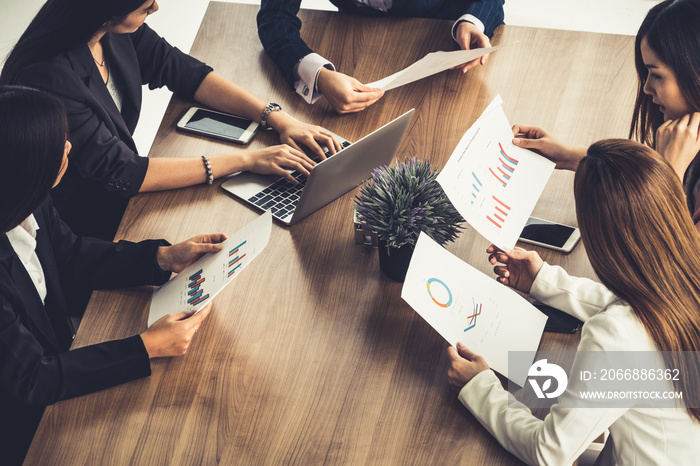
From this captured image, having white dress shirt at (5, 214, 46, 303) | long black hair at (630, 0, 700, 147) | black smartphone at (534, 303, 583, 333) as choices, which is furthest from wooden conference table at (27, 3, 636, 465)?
long black hair at (630, 0, 700, 147)

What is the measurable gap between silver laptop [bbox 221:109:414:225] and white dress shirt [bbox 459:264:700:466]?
50 centimetres

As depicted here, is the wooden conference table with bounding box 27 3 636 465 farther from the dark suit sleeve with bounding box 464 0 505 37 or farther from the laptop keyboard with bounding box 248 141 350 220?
the dark suit sleeve with bounding box 464 0 505 37

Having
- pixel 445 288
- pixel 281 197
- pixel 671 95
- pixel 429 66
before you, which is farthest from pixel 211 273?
pixel 671 95

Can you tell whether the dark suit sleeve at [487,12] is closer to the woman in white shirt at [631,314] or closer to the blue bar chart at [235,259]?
the woman in white shirt at [631,314]

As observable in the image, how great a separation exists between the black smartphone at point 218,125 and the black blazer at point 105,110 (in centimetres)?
8

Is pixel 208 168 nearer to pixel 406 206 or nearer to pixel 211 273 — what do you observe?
pixel 211 273

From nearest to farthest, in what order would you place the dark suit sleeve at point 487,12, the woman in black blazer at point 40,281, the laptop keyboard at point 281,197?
1. the woman in black blazer at point 40,281
2. the laptop keyboard at point 281,197
3. the dark suit sleeve at point 487,12

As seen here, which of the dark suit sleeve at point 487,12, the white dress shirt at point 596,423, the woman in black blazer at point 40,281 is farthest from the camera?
the dark suit sleeve at point 487,12

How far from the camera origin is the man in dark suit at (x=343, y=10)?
5.33 feet

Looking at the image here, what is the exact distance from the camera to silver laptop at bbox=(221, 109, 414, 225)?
1.27 meters

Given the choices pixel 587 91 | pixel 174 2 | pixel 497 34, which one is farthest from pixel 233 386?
pixel 174 2

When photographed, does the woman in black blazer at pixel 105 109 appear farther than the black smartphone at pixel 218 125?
No

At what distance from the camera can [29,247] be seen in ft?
4.01

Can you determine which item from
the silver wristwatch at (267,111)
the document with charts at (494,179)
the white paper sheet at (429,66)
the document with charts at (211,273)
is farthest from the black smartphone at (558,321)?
the silver wristwatch at (267,111)
